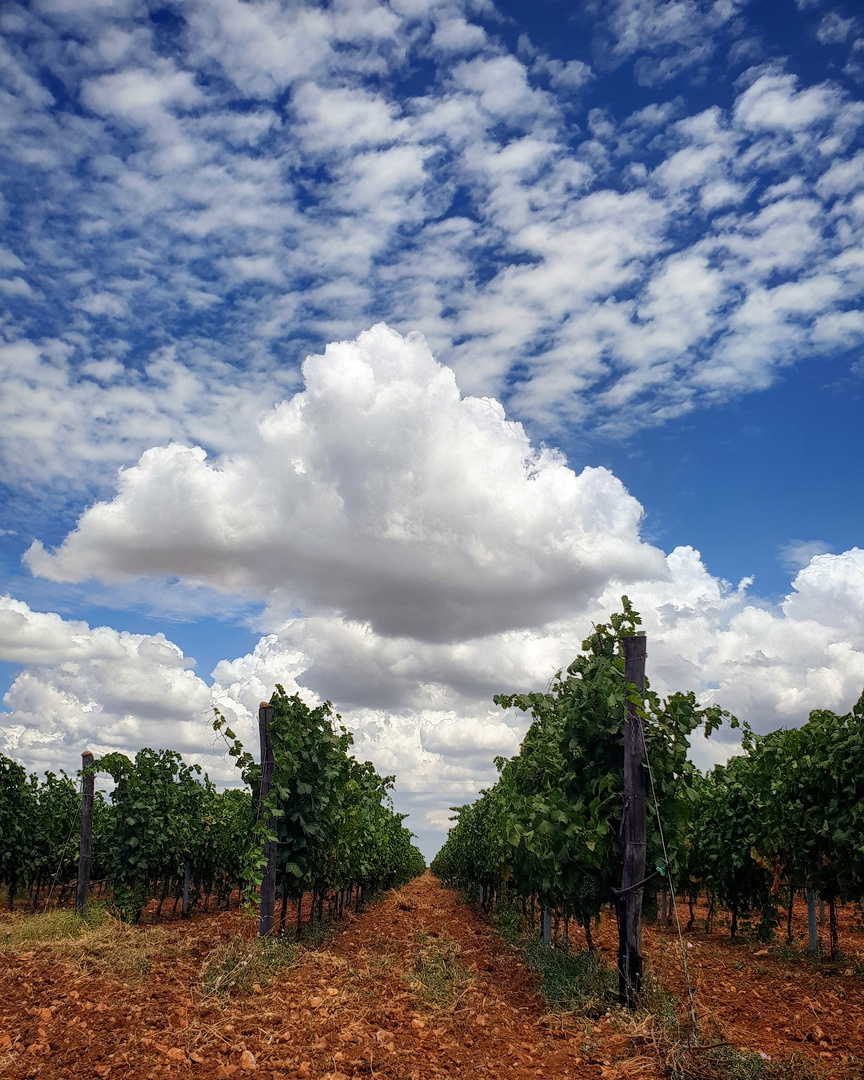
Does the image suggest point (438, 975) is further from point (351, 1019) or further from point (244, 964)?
point (351, 1019)

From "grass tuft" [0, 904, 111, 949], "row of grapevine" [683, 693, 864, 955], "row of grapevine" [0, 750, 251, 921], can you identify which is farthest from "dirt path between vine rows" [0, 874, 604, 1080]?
"row of grapevine" [683, 693, 864, 955]

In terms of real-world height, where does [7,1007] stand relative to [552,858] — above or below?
below

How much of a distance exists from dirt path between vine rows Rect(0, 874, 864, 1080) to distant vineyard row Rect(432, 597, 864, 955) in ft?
5.31

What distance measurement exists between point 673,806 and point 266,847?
6484mm

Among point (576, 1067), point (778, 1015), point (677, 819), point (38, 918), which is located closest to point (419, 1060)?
point (576, 1067)

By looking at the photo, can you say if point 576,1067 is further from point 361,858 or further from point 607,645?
point 361,858

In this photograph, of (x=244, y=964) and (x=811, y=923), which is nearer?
(x=244, y=964)

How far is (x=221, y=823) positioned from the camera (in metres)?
21.0

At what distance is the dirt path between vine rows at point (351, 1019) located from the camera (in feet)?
21.5

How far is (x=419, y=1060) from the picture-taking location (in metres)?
6.70

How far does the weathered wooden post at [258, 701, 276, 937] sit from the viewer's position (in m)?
11.6

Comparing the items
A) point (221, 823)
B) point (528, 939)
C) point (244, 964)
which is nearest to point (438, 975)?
point (244, 964)

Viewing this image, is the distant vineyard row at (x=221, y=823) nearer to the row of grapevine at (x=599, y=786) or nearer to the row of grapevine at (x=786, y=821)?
the row of grapevine at (x=599, y=786)

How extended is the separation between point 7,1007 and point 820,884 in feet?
43.0
